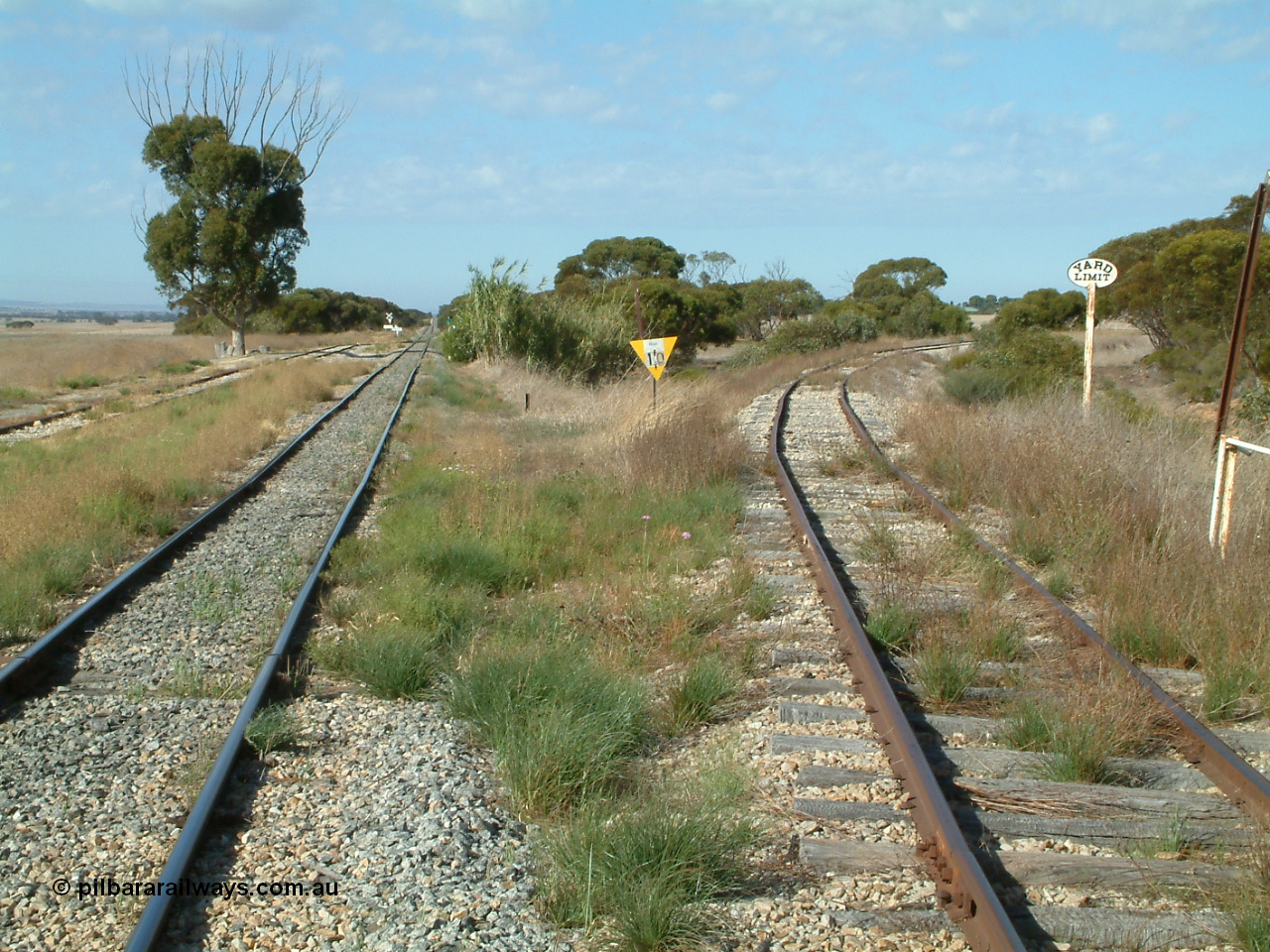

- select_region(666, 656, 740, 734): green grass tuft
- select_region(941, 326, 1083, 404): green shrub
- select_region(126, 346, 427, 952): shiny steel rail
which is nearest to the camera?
select_region(126, 346, 427, 952): shiny steel rail

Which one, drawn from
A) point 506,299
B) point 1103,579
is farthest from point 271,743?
point 506,299

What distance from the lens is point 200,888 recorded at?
3.89 metres

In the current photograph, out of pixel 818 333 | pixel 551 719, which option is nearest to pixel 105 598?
pixel 551 719

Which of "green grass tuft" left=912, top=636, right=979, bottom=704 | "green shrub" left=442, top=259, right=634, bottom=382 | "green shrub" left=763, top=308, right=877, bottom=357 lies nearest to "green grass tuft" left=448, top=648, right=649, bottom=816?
"green grass tuft" left=912, top=636, right=979, bottom=704

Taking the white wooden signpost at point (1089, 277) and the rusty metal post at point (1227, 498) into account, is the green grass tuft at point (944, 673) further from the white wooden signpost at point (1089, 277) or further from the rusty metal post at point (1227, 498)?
the white wooden signpost at point (1089, 277)

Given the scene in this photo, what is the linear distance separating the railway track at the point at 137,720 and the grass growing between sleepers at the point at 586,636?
632mm

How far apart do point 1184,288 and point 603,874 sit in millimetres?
29778

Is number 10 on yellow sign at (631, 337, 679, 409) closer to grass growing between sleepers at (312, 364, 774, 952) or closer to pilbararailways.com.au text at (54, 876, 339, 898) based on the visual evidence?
grass growing between sleepers at (312, 364, 774, 952)

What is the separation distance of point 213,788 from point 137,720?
4.53 feet

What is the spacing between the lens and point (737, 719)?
550 centimetres

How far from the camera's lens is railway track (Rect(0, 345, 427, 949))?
152 inches

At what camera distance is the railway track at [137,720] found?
386 cm

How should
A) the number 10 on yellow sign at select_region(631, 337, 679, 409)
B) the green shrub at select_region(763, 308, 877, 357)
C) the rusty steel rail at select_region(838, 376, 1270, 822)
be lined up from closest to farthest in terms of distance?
1. the rusty steel rail at select_region(838, 376, 1270, 822)
2. the number 10 on yellow sign at select_region(631, 337, 679, 409)
3. the green shrub at select_region(763, 308, 877, 357)

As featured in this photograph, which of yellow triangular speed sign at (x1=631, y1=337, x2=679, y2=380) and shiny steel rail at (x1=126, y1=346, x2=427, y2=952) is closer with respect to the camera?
shiny steel rail at (x1=126, y1=346, x2=427, y2=952)
